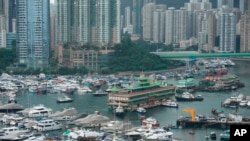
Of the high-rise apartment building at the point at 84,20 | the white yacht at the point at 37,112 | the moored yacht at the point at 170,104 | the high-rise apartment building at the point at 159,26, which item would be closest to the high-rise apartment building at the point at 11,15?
the high-rise apartment building at the point at 84,20

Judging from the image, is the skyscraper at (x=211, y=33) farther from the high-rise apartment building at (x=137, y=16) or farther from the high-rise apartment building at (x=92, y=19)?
the high-rise apartment building at (x=92, y=19)

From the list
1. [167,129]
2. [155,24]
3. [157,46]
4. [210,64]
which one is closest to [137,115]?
[167,129]

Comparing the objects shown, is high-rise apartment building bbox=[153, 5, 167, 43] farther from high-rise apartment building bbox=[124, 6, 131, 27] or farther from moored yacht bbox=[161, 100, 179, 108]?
moored yacht bbox=[161, 100, 179, 108]

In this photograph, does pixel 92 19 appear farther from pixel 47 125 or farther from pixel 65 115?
pixel 47 125

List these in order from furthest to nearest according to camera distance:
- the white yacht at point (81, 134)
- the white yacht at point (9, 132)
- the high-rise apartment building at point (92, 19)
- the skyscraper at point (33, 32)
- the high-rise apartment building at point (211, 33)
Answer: the high-rise apartment building at point (211, 33) → the high-rise apartment building at point (92, 19) → the skyscraper at point (33, 32) → the white yacht at point (9, 132) → the white yacht at point (81, 134)

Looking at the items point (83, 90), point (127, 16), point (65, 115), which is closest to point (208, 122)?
point (65, 115)

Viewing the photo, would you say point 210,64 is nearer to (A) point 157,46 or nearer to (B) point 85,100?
(A) point 157,46

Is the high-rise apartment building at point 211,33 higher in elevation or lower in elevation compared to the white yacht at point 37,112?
higher
